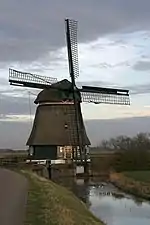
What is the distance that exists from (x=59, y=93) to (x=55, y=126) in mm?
4129

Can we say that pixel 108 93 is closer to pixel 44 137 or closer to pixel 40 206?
pixel 44 137

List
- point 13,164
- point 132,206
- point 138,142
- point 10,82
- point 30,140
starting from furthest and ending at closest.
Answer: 1. point 138,142
2. point 30,140
3. point 13,164
4. point 10,82
5. point 132,206

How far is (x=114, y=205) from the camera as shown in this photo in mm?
28797

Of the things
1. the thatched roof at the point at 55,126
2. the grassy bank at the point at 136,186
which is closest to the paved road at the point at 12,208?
the grassy bank at the point at 136,186

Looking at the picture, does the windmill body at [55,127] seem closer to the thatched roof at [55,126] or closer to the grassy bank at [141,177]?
the thatched roof at [55,126]

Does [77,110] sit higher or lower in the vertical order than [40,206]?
higher

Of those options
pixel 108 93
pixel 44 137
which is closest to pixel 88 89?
pixel 108 93

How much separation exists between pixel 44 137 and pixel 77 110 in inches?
216

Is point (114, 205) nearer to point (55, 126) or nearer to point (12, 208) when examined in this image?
point (12, 208)

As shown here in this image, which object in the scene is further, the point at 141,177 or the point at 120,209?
the point at 141,177

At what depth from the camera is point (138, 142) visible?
6831 centimetres

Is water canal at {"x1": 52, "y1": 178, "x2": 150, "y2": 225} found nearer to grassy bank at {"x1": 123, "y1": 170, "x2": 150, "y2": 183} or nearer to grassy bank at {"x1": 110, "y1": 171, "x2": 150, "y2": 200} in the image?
grassy bank at {"x1": 110, "y1": 171, "x2": 150, "y2": 200}

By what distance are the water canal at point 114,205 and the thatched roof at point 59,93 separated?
14.2 metres

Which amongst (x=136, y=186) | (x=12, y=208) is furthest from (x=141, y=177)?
(x=12, y=208)
